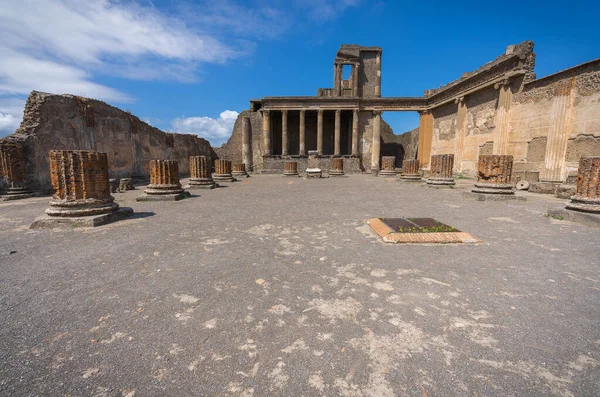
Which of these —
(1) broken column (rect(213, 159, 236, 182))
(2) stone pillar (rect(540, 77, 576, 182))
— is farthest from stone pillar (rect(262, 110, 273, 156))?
(2) stone pillar (rect(540, 77, 576, 182))

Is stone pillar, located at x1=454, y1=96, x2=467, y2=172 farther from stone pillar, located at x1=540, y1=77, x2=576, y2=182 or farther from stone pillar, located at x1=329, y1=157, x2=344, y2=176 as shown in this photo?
stone pillar, located at x1=329, y1=157, x2=344, y2=176

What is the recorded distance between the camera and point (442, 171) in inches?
437

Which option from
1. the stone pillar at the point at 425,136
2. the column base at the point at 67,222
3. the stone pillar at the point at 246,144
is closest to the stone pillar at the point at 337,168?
the stone pillar at the point at 425,136

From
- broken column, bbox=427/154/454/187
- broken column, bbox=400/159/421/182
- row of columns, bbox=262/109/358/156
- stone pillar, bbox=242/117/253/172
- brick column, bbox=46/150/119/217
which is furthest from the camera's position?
stone pillar, bbox=242/117/253/172

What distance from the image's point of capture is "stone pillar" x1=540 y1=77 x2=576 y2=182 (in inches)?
425

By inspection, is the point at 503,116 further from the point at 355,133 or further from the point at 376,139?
the point at 355,133

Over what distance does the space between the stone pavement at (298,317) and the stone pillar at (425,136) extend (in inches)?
817

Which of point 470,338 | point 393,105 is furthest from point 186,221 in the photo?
point 393,105

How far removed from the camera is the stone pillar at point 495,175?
8.02 m

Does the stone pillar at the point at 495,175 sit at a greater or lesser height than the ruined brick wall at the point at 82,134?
lesser

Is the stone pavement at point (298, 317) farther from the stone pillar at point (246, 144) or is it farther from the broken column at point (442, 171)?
the stone pillar at point (246, 144)

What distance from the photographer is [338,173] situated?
761 inches

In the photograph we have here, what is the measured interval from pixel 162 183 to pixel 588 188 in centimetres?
1025

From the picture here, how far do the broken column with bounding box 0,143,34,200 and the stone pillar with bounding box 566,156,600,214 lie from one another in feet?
47.7
